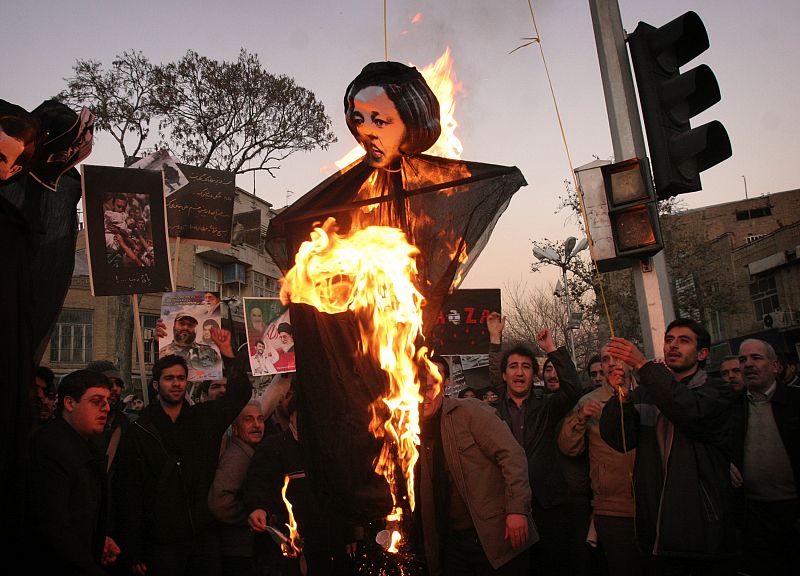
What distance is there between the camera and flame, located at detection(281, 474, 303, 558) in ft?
17.6

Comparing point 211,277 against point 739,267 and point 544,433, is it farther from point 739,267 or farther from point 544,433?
point 544,433

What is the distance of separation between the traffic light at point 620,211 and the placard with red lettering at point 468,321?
621 cm

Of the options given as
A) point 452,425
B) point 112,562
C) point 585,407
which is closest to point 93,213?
point 112,562

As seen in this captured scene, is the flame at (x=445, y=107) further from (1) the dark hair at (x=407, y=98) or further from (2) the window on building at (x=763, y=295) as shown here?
(2) the window on building at (x=763, y=295)

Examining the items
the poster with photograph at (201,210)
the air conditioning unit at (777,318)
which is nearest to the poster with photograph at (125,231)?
the poster with photograph at (201,210)

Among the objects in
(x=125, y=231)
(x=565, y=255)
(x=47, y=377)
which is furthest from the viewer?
(x=565, y=255)

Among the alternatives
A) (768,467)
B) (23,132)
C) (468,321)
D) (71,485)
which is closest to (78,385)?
(71,485)

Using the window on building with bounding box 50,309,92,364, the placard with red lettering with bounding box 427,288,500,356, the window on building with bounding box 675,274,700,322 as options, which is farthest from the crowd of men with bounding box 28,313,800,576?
the window on building with bounding box 675,274,700,322

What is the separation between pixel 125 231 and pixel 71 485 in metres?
3.59

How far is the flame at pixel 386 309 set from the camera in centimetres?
374

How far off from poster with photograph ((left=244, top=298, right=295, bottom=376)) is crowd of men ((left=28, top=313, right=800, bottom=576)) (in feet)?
9.61

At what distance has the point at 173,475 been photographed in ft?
17.2

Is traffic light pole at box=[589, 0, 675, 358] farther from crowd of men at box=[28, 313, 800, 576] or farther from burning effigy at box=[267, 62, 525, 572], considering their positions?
burning effigy at box=[267, 62, 525, 572]

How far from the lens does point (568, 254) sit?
838 inches
